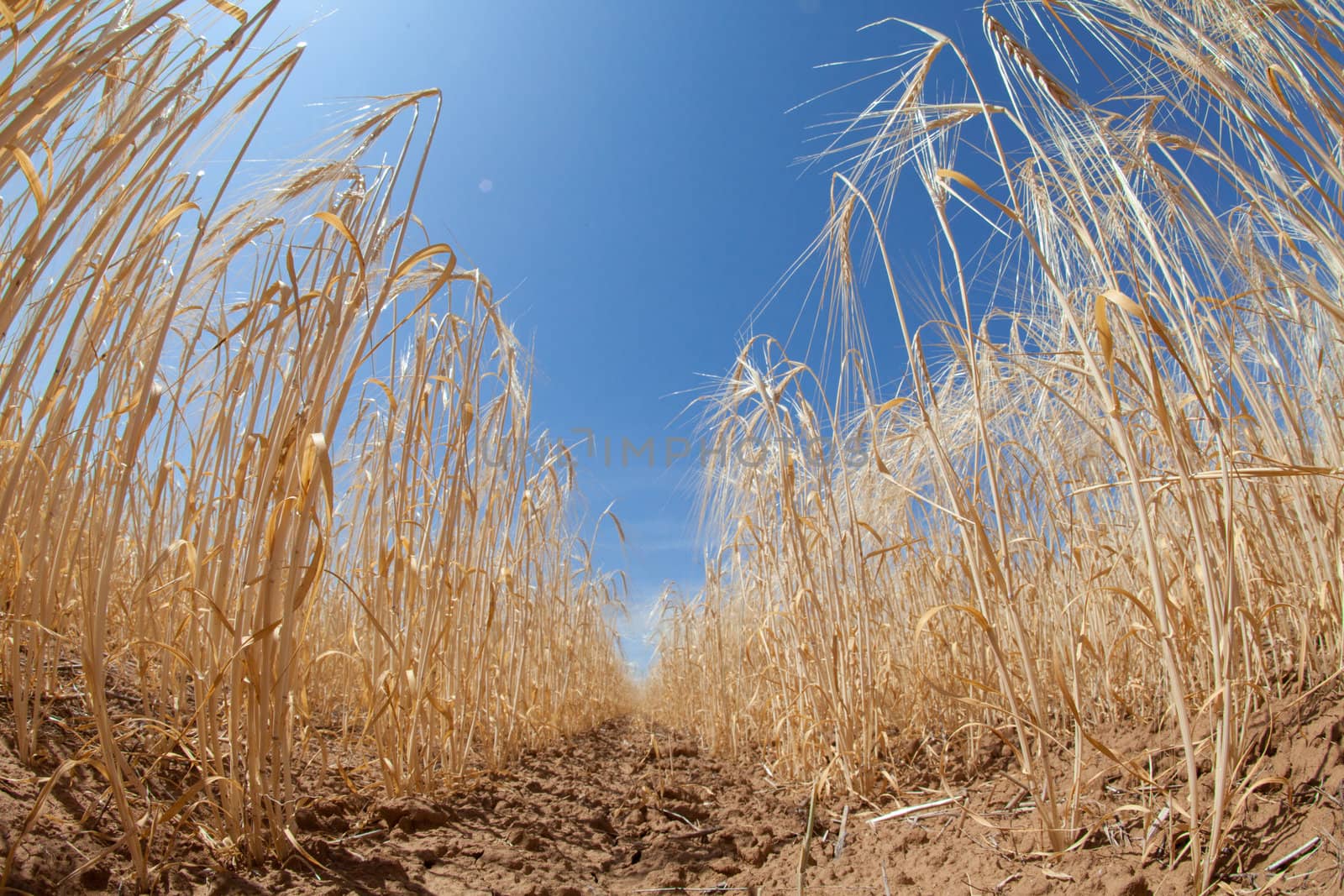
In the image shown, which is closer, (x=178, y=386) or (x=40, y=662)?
(x=40, y=662)

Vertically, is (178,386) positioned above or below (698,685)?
above

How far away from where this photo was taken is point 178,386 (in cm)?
171

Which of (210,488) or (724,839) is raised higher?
(210,488)

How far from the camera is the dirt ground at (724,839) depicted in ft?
3.22

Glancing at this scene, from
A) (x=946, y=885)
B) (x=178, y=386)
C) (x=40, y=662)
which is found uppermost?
A: (x=178, y=386)

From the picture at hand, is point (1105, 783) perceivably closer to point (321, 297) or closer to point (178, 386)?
point (321, 297)

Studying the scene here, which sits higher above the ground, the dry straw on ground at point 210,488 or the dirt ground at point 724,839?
the dry straw on ground at point 210,488

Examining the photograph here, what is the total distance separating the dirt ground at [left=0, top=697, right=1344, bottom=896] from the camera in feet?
3.22

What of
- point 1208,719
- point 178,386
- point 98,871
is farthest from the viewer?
point 178,386

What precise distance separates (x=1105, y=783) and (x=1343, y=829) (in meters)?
0.61

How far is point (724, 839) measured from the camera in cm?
183

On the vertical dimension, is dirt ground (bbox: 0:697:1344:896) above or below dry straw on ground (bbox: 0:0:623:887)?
below

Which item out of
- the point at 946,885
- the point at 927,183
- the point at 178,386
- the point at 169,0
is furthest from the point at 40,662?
the point at 927,183

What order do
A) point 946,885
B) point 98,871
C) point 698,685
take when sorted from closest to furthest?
point 98,871, point 946,885, point 698,685
